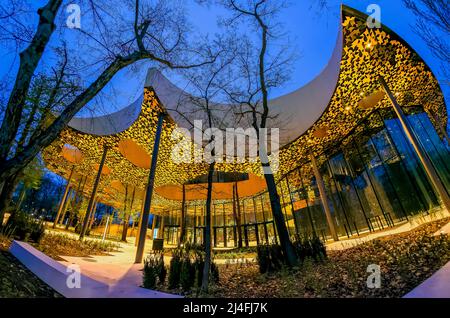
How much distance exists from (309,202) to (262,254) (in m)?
10.7

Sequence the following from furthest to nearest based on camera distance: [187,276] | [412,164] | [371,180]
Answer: [371,180] < [412,164] < [187,276]

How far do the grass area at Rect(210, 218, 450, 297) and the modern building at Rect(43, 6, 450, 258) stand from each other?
10.0ft

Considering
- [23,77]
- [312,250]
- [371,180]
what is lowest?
[312,250]

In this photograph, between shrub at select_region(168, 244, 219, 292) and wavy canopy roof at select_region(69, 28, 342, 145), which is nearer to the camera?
shrub at select_region(168, 244, 219, 292)

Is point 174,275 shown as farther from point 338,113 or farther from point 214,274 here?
point 338,113

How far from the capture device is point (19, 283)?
3.42 m

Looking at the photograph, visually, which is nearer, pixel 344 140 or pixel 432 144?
pixel 432 144

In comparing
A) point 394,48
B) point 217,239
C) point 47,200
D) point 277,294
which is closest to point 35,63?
point 277,294

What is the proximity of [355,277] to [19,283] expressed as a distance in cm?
615

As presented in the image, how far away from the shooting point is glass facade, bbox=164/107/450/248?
1007 centimetres

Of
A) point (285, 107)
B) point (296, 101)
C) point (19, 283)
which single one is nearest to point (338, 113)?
point (296, 101)

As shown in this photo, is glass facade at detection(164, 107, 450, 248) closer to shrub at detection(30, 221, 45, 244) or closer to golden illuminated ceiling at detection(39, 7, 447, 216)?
golden illuminated ceiling at detection(39, 7, 447, 216)

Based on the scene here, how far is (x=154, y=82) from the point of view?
9.38 meters

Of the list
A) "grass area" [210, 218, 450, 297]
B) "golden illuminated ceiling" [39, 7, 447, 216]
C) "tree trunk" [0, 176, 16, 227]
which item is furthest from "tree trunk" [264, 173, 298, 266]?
"tree trunk" [0, 176, 16, 227]
